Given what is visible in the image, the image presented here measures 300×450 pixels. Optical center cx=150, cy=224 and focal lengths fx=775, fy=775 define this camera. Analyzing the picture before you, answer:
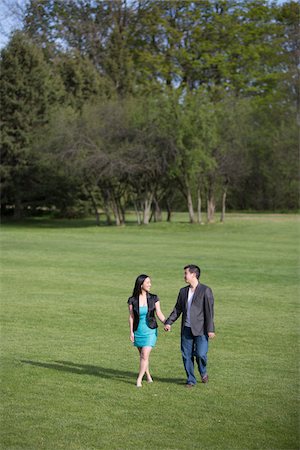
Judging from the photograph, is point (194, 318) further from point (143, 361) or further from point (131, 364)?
point (131, 364)

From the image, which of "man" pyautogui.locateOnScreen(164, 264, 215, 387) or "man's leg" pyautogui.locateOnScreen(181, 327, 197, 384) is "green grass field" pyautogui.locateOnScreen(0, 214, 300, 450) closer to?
"man's leg" pyautogui.locateOnScreen(181, 327, 197, 384)

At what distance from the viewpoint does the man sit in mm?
9938

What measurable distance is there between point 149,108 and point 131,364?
132 ft

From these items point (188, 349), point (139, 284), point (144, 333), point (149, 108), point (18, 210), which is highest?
point (149, 108)

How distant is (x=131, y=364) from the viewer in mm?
11594

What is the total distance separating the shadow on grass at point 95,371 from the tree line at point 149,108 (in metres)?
36.9

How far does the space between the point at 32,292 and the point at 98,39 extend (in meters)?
57.6

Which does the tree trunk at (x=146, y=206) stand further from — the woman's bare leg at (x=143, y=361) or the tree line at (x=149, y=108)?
the woman's bare leg at (x=143, y=361)

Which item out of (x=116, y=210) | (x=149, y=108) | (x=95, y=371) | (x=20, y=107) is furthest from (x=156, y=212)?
(x=95, y=371)

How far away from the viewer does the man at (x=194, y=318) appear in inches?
391

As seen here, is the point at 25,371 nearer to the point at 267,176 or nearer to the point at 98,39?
the point at 267,176

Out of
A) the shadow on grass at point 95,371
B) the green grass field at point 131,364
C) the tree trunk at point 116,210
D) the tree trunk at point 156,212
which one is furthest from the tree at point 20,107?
the shadow on grass at point 95,371

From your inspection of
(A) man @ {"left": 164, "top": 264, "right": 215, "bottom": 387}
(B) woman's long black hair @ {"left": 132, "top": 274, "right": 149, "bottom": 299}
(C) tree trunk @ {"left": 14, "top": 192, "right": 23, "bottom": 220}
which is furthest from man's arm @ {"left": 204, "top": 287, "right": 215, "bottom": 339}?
(C) tree trunk @ {"left": 14, "top": 192, "right": 23, "bottom": 220}

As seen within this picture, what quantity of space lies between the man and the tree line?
3826 cm
